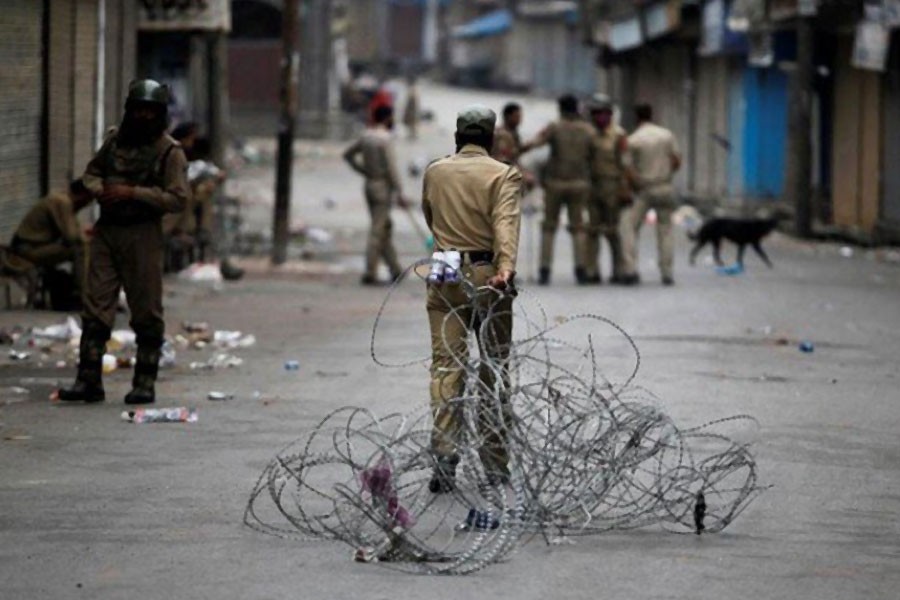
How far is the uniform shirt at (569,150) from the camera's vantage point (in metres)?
22.8

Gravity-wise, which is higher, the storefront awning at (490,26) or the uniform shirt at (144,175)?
the storefront awning at (490,26)

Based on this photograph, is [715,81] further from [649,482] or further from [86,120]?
[649,482]

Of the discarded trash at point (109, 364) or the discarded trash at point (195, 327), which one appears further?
the discarded trash at point (195, 327)

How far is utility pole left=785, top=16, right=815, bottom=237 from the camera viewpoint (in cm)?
3148

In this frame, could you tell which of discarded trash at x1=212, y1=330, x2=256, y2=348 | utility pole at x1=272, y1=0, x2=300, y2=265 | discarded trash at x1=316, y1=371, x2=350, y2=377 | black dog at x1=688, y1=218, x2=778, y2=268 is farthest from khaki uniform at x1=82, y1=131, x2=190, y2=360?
black dog at x1=688, y1=218, x2=778, y2=268

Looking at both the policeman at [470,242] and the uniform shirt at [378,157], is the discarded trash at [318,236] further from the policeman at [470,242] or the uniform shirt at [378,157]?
the policeman at [470,242]

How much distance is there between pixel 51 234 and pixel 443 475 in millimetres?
10344

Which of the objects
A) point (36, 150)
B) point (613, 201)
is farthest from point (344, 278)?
point (36, 150)

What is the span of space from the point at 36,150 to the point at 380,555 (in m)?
12.7

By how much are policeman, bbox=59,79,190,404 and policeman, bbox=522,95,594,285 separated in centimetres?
1016

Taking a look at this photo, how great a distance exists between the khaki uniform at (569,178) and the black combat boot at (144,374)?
403 inches

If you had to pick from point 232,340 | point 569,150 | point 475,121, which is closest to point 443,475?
point 475,121

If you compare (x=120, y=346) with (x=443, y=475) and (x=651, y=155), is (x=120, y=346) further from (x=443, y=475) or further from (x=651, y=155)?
(x=651, y=155)

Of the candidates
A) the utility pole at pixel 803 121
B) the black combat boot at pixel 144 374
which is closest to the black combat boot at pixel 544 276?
the utility pole at pixel 803 121
